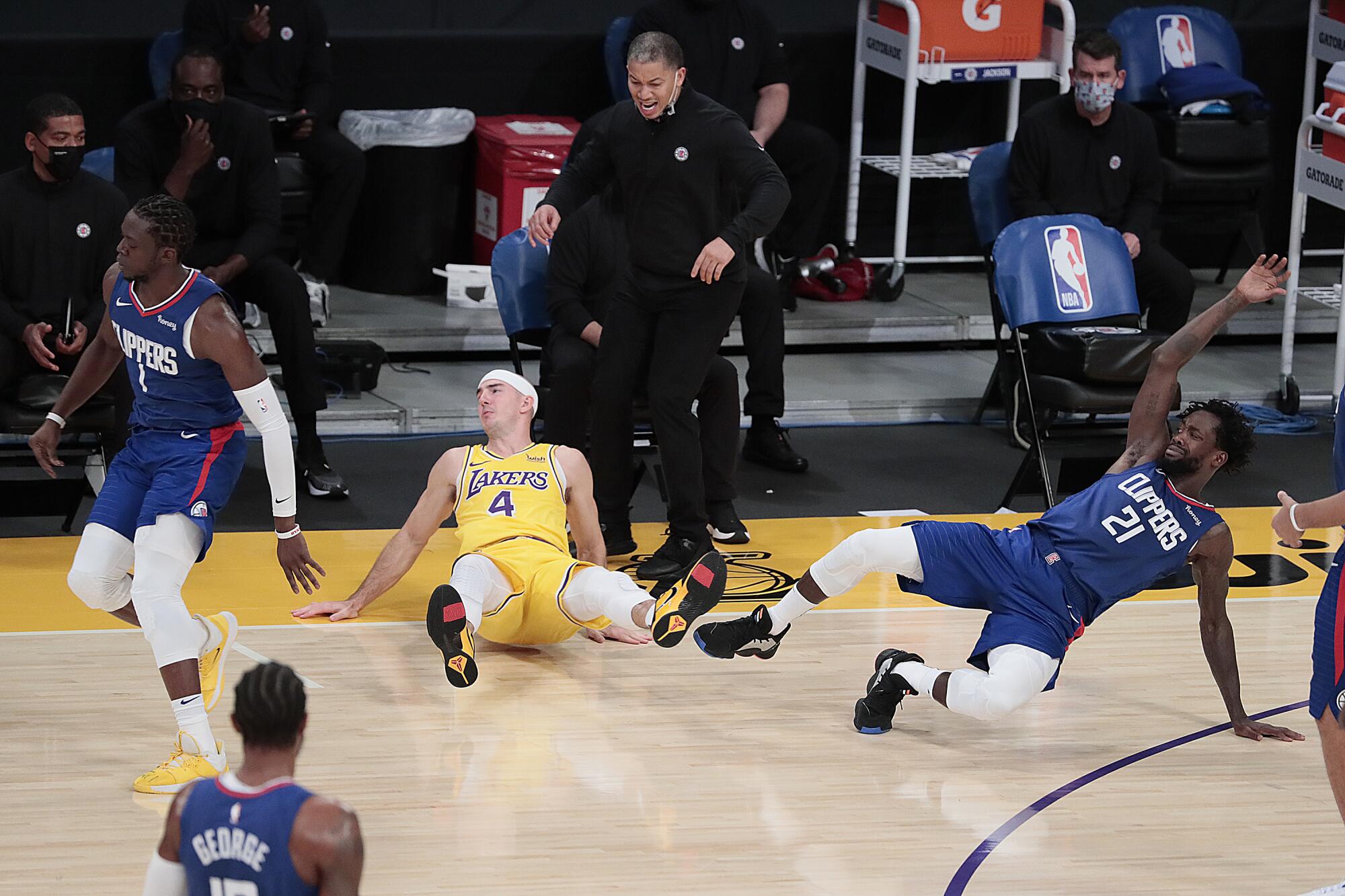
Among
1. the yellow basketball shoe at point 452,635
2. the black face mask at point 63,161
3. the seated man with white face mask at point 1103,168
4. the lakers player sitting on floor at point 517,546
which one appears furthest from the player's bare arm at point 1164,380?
the black face mask at point 63,161

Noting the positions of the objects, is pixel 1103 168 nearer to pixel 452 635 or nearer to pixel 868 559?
pixel 868 559

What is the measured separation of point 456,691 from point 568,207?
185 cm

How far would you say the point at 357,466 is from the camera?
7582 mm

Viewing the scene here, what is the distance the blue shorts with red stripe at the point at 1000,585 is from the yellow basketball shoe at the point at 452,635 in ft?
3.89

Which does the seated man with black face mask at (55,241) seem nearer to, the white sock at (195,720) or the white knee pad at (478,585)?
the white knee pad at (478,585)

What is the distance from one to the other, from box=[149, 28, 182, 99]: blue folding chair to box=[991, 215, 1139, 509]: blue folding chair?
3811 mm

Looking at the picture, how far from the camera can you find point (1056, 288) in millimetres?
7543

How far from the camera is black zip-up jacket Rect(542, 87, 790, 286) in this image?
6.11 metres

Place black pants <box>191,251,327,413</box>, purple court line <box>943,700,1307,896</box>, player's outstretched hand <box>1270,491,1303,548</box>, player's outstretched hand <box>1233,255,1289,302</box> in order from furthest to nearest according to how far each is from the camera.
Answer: black pants <box>191,251,327,413</box> → player's outstretched hand <box>1233,255,1289,302</box> → purple court line <box>943,700,1307,896</box> → player's outstretched hand <box>1270,491,1303,548</box>

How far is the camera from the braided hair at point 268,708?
2617 mm

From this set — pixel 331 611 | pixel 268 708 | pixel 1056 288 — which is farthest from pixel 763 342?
pixel 268 708

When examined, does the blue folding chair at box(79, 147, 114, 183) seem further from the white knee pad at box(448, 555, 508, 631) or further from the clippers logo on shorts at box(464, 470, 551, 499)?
the white knee pad at box(448, 555, 508, 631)

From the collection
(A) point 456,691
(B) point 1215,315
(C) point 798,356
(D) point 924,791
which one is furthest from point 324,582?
(C) point 798,356

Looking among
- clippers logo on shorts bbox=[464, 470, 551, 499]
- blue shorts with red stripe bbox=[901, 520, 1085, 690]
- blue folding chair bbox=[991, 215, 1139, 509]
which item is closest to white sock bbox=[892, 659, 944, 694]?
blue shorts with red stripe bbox=[901, 520, 1085, 690]
